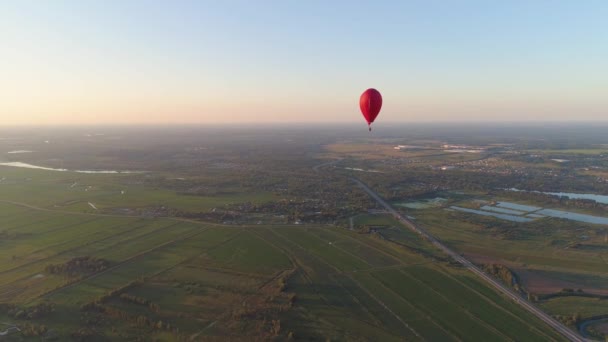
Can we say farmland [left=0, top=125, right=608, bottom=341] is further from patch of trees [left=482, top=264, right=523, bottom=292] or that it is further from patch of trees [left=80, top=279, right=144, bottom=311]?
patch of trees [left=482, top=264, right=523, bottom=292]

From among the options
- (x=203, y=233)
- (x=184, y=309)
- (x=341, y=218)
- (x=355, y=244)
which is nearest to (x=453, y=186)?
(x=341, y=218)

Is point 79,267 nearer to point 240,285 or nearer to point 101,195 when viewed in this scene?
point 240,285

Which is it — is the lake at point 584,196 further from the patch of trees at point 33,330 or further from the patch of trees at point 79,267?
the patch of trees at point 33,330

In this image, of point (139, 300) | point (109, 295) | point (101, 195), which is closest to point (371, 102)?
point (139, 300)

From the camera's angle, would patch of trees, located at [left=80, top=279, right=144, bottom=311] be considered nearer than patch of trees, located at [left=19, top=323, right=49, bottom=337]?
No

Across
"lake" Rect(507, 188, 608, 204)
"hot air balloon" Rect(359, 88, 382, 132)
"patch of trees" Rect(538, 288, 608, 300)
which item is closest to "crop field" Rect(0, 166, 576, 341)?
"patch of trees" Rect(538, 288, 608, 300)

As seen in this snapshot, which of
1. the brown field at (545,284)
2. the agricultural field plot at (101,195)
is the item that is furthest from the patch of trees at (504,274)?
the agricultural field plot at (101,195)

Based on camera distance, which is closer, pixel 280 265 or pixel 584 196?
pixel 280 265

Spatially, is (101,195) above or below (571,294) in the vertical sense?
above
